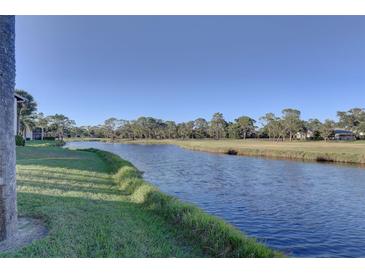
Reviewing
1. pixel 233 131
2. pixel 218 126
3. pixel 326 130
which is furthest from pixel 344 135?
pixel 218 126

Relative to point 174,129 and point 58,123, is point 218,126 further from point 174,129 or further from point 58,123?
point 58,123

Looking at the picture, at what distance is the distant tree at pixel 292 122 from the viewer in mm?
77000

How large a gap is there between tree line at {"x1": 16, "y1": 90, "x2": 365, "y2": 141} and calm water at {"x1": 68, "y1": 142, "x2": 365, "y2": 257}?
45178mm

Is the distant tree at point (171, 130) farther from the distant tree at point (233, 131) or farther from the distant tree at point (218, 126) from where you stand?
the distant tree at point (233, 131)

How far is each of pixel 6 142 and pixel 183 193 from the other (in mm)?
9796

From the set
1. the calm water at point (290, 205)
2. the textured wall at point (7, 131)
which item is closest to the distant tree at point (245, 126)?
the calm water at point (290, 205)

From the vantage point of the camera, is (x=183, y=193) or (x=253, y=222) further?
(x=183, y=193)

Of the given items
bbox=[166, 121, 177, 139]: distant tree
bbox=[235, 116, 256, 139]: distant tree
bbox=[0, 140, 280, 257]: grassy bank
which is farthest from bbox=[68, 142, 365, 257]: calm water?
bbox=[166, 121, 177, 139]: distant tree

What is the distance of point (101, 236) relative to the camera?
5.87m

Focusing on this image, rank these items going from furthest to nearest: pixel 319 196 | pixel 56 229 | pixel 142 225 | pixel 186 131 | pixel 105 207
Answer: pixel 186 131 < pixel 319 196 < pixel 105 207 < pixel 142 225 < pixel 56 229

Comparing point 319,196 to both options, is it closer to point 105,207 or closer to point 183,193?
point 183,193

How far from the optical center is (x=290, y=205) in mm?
12609

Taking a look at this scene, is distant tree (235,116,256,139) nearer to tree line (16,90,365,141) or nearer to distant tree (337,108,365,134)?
tree line (16,90,365,141)
